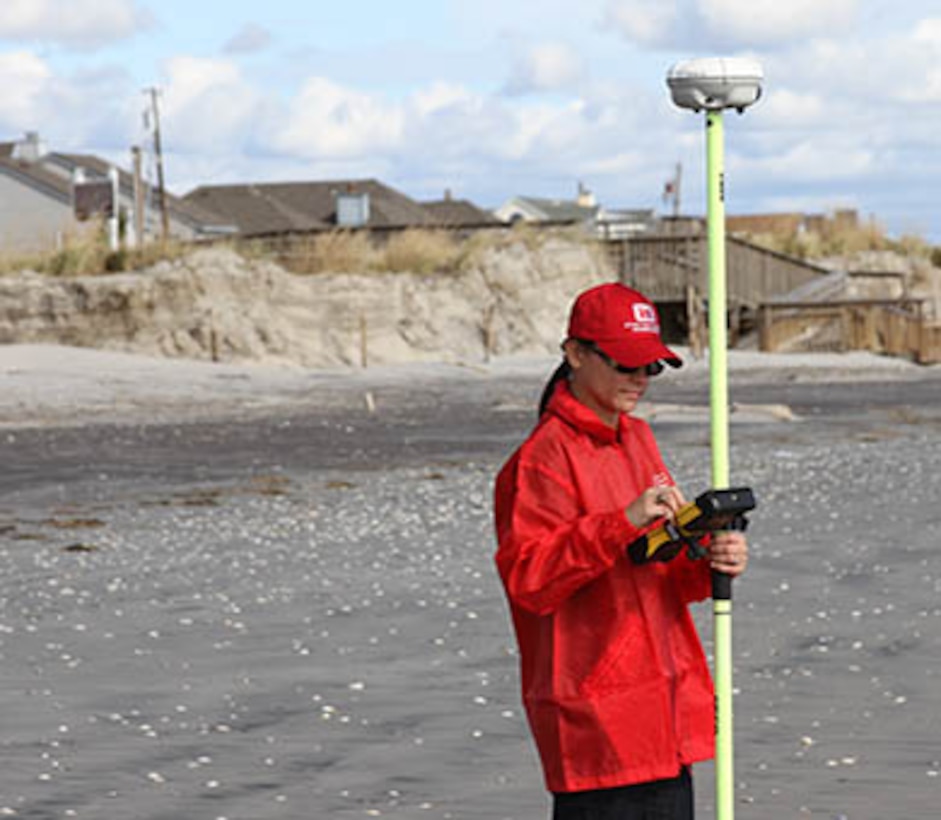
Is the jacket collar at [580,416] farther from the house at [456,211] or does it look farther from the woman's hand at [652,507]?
the house at [456,211]

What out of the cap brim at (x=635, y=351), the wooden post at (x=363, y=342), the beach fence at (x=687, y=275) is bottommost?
the cap brim at (x=635, y=351)

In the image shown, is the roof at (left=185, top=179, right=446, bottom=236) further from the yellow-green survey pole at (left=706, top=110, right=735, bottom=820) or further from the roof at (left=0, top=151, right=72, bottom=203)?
the yellow-green survey pole at (left=706, top=110, right=735, bottom=820)

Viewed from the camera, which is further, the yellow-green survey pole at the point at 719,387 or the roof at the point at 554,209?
the roof at the point at 554,209

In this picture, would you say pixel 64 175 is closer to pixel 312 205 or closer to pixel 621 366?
pixel 312 205

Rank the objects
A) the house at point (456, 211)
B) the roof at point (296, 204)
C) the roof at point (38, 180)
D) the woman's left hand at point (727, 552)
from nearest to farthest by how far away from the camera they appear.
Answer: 1. the woman's left hand at point (727, 552)
2. the roof at point (38, 180)
3. the roof at point (296, 204)
4. the house at point (456, 211)

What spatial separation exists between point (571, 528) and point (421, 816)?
278 centimetres

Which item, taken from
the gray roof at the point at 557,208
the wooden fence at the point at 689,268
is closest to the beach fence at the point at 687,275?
the wooden fence at the point at 689,268

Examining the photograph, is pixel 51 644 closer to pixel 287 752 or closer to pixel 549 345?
pixel 287 752

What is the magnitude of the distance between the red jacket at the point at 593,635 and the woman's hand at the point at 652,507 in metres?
0.14

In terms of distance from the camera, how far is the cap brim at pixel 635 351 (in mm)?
3854

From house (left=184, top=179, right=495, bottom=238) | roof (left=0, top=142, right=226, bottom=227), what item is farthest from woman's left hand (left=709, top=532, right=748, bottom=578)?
house (left=184, top=179, right=495, bottom=238)

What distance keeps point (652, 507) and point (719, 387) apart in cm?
36

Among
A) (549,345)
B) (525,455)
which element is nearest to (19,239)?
(549,345)

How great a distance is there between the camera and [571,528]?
3781mm
